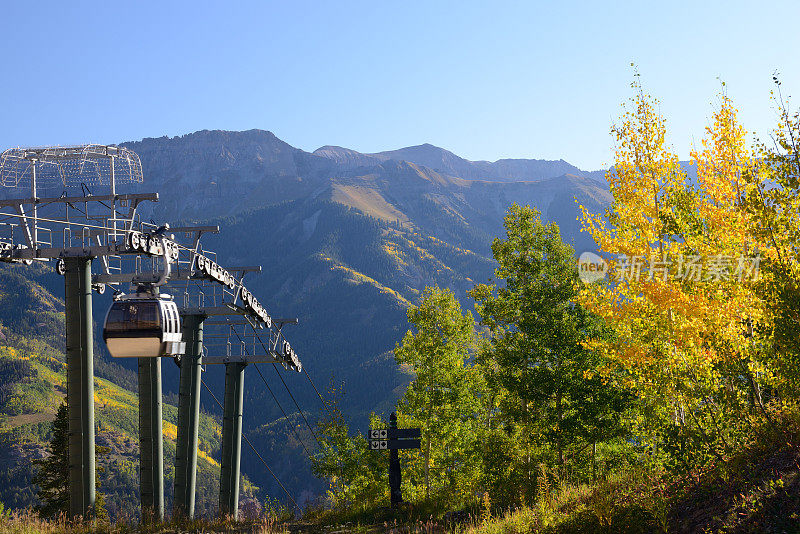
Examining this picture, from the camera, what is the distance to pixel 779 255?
10719mm

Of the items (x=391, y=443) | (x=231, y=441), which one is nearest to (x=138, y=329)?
(x=391, y=443)

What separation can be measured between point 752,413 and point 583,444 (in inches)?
589

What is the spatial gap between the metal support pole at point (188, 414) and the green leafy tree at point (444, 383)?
1344cm

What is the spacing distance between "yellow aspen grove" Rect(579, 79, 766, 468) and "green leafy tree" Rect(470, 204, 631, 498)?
486cm

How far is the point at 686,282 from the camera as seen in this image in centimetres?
1345

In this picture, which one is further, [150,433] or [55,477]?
[55,477]

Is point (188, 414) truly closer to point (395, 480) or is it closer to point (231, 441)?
point (231, 441)

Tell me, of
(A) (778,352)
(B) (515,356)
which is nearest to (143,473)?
(B) (515,356)

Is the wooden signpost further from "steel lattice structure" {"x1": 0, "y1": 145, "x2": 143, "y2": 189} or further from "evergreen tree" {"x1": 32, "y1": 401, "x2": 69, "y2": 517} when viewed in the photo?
"evergreen tree" {"x1": 32, "y1": 401, "x2": 69, "y2": 517}

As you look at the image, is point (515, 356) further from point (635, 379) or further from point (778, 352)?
point (778, 352)

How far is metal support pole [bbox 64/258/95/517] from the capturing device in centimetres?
1689

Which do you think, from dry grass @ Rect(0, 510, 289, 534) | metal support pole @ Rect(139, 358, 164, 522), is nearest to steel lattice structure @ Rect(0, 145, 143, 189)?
metal support pole @ Rect(139, 358, 164, 522)

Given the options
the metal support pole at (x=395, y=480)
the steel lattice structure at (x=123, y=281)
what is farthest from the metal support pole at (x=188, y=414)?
the metal support pole at (x=395, y=480)

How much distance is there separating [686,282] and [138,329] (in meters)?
9.94
